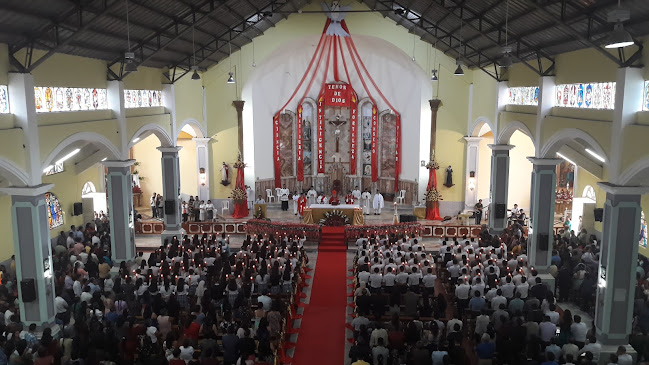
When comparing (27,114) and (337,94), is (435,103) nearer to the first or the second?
(337,94)

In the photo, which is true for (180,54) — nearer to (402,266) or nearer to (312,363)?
(402,266)

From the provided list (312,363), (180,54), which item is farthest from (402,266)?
(180,54)

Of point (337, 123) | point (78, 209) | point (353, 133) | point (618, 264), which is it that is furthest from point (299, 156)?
point (618, 264)

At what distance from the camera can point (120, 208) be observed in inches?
696

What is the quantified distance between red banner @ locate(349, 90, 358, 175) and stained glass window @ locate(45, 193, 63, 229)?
14175 mm

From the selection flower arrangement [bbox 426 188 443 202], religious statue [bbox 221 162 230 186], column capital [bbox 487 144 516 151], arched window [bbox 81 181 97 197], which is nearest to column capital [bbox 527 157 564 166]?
column capital [bbox 487 144 516 151]

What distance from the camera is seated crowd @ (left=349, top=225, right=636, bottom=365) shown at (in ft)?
34.3

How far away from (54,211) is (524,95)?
18043 mm

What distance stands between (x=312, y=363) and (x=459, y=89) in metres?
16.9

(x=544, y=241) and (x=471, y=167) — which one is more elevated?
(x=471, y=167)

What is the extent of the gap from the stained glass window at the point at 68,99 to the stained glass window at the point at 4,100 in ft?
3.25

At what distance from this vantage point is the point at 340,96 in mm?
27953

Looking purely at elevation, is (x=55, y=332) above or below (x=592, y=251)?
below

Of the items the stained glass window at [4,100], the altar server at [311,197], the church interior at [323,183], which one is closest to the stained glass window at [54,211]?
the church interior at [323,183]
